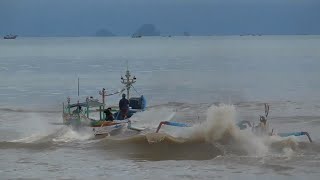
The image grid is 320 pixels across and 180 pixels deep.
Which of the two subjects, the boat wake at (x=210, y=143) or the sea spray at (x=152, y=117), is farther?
the sea spray at (x=152, y=117)

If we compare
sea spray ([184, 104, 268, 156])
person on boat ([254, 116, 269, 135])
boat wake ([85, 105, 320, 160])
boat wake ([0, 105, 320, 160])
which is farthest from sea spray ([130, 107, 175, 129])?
person on boat ([254, 116, 269, 135])

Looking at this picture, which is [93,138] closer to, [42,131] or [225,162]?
[42,131]

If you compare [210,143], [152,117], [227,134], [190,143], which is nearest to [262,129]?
[227,134]

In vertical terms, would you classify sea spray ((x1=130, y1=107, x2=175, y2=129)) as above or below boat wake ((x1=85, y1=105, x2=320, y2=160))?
above

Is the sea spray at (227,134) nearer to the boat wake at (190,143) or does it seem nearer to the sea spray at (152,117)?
the boat wake at (190,143)

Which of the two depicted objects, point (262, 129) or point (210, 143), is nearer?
point (262, 129)

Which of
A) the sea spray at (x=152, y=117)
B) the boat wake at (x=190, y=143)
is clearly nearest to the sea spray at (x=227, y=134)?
the boat wake at (x=190, y=143)

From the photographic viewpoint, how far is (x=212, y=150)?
2692cm

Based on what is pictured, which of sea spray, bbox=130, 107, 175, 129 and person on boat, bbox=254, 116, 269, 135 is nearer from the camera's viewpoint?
person on boat, bbox=254, 116, 269, 135

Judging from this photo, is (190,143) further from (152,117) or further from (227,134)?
(152,117)

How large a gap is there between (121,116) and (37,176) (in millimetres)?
10131

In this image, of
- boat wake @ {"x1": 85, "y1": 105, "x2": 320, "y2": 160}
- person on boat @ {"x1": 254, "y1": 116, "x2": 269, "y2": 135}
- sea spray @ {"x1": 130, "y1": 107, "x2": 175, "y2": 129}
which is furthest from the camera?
sea spray @ {"x1": 130, "y1": 107, "x2": 175, "y2": 129}

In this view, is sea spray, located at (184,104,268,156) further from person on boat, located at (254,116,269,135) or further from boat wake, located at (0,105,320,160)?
person on boat, located at (254,116,269,135)

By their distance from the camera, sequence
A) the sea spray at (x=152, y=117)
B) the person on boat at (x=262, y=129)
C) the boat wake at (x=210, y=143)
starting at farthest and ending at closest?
the sea spray at (x=152, y=117) < the person on boat at (x=262, y=129) < the boat wake at (x=210, y=143)
